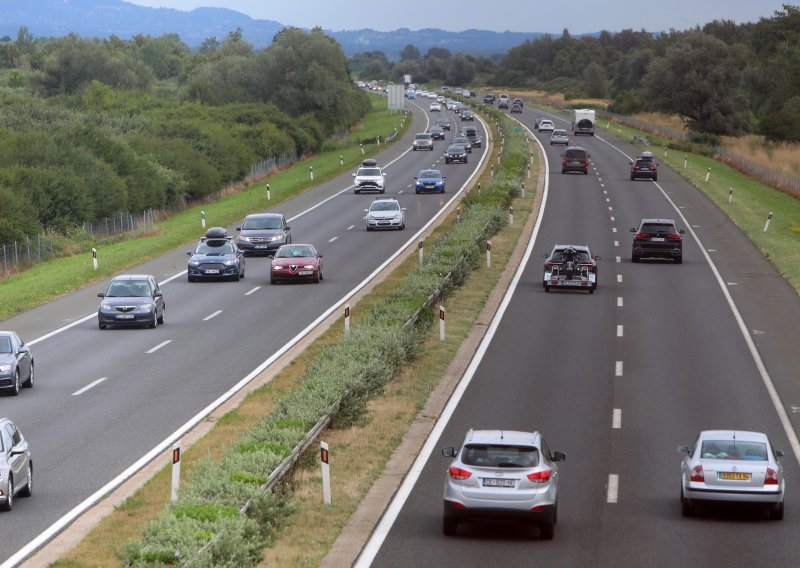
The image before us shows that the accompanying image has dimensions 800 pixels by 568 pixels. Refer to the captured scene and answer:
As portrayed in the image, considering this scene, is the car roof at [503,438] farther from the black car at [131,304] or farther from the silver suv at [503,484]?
the black car at [131,304]

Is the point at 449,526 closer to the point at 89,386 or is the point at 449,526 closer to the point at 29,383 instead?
the point at 89,386

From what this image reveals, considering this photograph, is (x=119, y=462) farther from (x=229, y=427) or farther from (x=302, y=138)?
(x=302, y=138)

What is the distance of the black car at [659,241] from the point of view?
5203 cm

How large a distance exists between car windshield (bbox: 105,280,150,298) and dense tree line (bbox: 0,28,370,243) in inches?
753

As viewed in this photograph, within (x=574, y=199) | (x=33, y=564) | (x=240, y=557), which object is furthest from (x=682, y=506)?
(x=574, y=199)

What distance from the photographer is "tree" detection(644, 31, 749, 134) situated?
452 feet

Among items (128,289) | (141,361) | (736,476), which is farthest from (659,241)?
(736,476)

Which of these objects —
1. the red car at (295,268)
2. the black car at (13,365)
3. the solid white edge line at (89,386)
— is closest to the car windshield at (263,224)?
the red car at (295,268)

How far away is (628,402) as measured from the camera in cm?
2825

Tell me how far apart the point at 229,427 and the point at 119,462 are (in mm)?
2654

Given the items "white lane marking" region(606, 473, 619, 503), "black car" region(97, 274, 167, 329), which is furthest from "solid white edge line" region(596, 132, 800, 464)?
"black car" region(97, 274, 167, 329)

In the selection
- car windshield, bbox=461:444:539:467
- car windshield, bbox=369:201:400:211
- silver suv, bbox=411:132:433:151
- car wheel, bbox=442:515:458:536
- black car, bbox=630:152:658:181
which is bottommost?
silver suv, bbox=411:132:433:151

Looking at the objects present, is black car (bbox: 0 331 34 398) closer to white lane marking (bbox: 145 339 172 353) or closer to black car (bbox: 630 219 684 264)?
white lane marking (bbox: 145 339 172 353)

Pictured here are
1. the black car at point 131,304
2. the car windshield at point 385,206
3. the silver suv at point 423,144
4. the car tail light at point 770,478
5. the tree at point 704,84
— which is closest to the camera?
the car tail light at point 770,478
